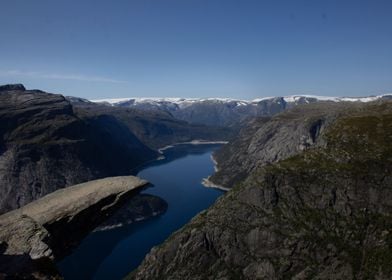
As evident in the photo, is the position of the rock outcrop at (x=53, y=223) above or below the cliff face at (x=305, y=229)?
above

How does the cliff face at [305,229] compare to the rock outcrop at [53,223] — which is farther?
the cliff face at [305,229]

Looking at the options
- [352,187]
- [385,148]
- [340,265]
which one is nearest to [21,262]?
[340,265]

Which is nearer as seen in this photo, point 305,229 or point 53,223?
point 53,223

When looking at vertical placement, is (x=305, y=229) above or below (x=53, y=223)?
below

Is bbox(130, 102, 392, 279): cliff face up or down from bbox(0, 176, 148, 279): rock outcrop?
down
